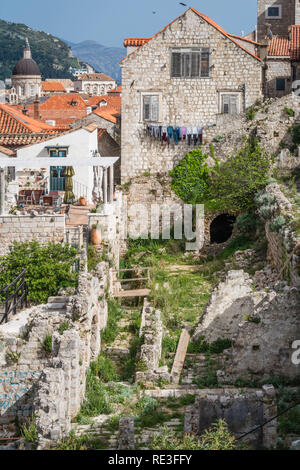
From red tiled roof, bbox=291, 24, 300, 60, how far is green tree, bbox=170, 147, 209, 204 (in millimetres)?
10578

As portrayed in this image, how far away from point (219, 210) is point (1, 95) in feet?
321

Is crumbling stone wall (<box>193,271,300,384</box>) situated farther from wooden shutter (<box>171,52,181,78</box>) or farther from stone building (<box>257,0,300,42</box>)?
stone building (<box>257,0,300,42</box>)

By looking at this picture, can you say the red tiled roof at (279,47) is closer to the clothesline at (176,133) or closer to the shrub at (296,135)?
the shrub at (296,135)

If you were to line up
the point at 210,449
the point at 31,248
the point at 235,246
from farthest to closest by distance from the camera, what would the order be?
the point at 235,246, the point at 31,248, the point at 210,449

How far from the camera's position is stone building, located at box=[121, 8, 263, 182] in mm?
34688

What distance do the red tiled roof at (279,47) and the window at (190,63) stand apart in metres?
7.41

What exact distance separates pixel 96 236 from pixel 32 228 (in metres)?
2.14

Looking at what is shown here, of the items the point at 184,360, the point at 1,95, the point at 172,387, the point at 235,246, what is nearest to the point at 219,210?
the point at 235,246

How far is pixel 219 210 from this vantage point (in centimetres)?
3338

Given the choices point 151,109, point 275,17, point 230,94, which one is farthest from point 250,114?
point 275,17

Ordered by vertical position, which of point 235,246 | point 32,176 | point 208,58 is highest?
point 208,58

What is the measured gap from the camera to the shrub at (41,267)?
79.1 ft

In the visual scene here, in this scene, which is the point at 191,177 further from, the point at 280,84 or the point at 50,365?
the point at 50,365
